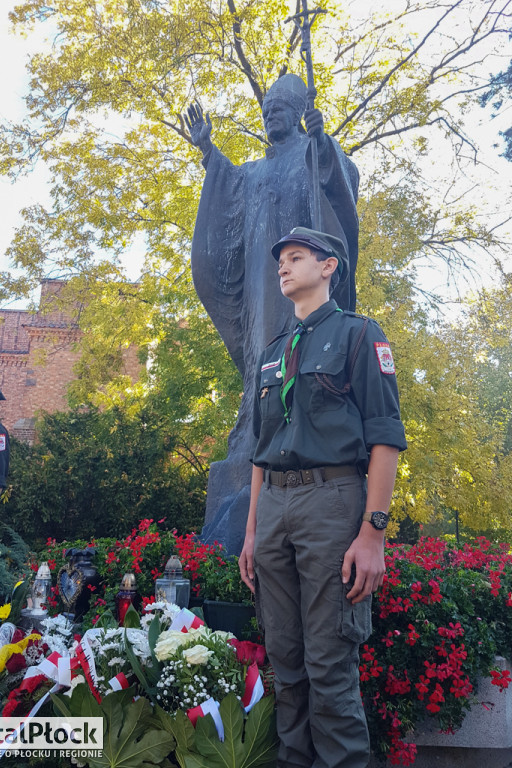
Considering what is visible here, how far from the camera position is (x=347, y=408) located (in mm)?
2305

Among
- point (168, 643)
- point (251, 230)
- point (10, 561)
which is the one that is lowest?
point (10, 561)

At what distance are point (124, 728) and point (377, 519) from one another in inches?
48.8

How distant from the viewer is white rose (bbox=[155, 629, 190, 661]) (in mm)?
2650

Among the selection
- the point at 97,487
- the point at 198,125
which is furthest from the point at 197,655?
the point at 97,487

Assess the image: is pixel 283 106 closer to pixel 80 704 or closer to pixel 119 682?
pixel 119 682

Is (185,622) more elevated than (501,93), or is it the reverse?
(501,93)

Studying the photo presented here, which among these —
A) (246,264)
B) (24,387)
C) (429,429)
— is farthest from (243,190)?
(24,387)

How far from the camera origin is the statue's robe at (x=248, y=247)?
4.50 meters

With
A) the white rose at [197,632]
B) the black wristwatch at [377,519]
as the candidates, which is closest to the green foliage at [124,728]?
the white rose at [197,632]

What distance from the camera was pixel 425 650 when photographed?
10.7 feet

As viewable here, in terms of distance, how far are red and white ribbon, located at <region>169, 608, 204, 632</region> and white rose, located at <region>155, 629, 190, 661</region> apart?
10 centimetres

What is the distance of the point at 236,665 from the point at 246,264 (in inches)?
123

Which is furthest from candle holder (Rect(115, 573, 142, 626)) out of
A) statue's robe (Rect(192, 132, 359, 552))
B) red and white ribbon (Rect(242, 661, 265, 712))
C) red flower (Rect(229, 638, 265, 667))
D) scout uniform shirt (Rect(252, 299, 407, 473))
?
scout uniform shirt (Rect(252, 299, 407, 473))

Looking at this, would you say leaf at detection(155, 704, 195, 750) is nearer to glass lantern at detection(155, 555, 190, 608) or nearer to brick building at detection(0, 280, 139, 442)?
glass lantern at detection(155, 555, 190, 608)
